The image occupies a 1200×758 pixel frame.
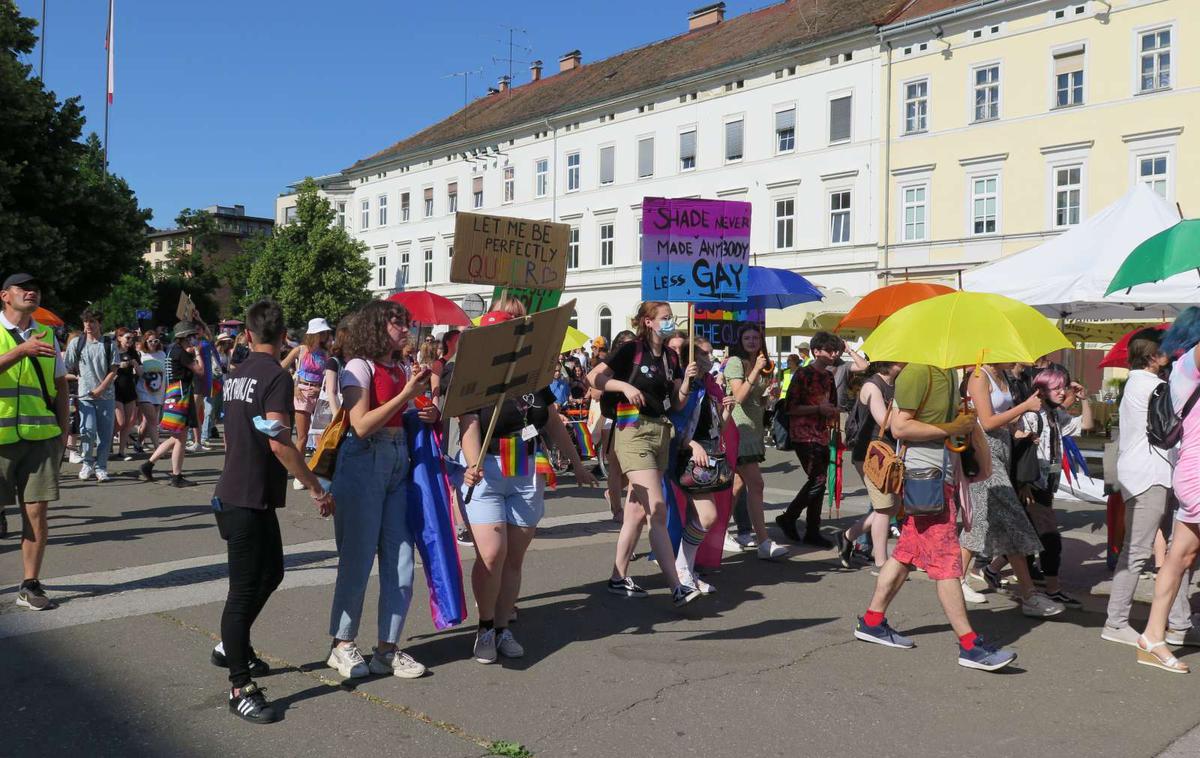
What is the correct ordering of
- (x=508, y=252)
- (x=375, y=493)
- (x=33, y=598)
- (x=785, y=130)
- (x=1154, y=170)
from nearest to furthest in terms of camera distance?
(x=375, y=493), (x=33, y=598), (x=508, y=252), (x=1154, y=170), (x=785, y=130)

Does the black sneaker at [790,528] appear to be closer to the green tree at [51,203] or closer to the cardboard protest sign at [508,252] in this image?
the cardboard protest sign at [508,252]

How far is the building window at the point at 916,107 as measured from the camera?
117 feet

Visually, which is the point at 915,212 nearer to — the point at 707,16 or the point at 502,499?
the point at 707,16

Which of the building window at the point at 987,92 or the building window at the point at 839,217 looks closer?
the building window at the point at 987,92

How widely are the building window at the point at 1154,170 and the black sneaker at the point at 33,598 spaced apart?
31448 millimetres

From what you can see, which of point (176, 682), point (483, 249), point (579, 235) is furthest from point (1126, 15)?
point (176, 682)

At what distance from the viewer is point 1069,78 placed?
106ft

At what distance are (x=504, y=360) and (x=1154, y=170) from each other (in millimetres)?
31084

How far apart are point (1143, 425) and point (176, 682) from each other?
212 inches

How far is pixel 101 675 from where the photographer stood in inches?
201

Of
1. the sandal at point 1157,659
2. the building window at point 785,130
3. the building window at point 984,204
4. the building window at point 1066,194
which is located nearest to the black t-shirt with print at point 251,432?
the sandal at point 1157,659

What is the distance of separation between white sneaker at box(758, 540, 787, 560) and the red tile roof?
32082 mm

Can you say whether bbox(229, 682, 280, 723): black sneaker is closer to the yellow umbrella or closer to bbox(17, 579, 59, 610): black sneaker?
bbox(17, 579, 59, 610): black sneaker

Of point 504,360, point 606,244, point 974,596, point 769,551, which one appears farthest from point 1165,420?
point 606,244
